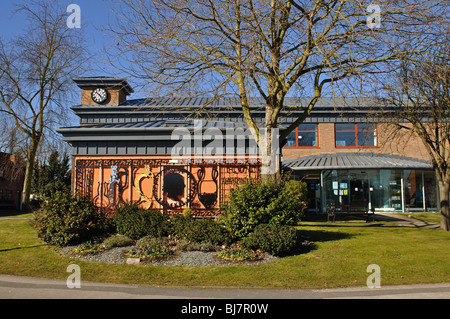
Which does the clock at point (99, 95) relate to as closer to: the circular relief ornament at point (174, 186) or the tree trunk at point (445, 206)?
the circular relief ornament at point (174, 186)

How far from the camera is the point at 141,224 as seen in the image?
11.3 m

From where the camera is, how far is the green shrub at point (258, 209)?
10.5m

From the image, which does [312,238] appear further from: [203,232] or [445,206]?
[445,206]

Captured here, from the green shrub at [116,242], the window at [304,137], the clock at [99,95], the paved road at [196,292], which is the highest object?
the clock at [99,95]

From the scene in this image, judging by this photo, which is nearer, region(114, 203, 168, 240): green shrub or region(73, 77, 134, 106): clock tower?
region(114, 203, 168, 240): green shrub

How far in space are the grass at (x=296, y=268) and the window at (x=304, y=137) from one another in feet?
54.6

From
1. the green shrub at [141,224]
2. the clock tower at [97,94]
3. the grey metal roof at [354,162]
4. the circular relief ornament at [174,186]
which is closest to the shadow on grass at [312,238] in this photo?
the green shrub at [141,224]

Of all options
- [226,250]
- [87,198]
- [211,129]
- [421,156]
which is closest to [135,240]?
[87,198]

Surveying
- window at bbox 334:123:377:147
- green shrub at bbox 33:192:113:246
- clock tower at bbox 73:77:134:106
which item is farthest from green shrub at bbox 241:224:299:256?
clock tower at bbox 73:77:134:106

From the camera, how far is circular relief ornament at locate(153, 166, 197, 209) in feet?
47.3

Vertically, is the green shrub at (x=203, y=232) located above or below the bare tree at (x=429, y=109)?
below

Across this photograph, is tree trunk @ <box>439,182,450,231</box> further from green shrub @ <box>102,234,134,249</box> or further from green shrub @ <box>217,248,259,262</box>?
green shrub @ <box>102,234,134,249</box>

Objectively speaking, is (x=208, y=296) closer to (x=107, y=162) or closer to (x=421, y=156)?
(x=107, y=162)

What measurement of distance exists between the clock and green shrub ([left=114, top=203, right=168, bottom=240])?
1642 centimetres
